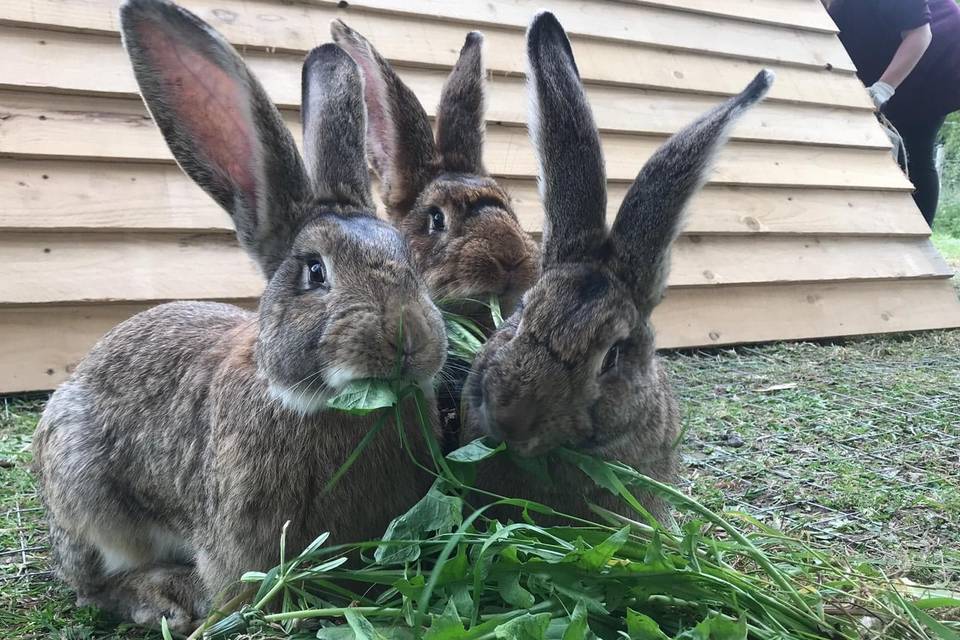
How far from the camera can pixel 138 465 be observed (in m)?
2.47

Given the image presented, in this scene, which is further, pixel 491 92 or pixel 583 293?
pixel 491 92

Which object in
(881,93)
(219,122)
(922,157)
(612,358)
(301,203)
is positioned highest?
(881,93)

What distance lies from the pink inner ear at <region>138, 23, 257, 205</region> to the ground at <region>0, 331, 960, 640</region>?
1341 millimetres

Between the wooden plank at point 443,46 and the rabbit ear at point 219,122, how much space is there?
277 centimetres

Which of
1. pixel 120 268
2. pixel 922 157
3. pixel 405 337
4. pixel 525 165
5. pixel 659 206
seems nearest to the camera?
pixel 405 337

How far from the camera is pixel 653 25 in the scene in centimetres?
662

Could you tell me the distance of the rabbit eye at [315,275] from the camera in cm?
201

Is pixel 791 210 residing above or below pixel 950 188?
above

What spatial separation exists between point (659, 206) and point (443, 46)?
379 centimetres

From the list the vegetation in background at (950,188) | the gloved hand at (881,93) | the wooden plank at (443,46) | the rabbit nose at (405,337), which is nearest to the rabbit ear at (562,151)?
the rabbit nose at (405,337)

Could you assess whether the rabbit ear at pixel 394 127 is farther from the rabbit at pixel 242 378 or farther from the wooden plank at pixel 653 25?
the wooden plank at pixel 653 25

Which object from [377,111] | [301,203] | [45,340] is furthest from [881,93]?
[45,340]

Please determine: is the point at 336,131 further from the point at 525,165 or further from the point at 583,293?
the point at 525,165

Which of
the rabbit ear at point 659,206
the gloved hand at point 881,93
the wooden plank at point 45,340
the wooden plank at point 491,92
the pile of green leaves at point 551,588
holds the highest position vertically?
the gloved hand at point 881,93
